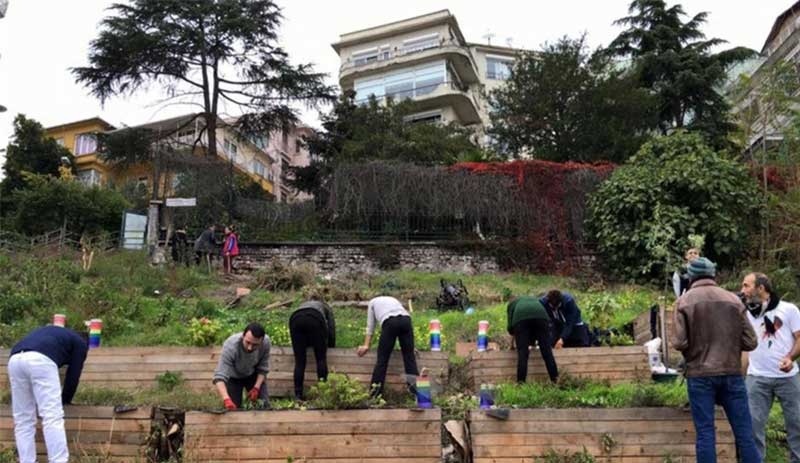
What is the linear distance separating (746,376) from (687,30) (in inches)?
1020

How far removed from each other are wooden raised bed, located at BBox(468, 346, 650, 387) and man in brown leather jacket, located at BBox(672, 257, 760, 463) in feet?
8.29

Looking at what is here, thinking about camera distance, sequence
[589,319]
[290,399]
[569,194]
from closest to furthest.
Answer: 1. [290,399]
2. [589,319]
3. [569,194]

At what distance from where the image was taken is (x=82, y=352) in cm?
622

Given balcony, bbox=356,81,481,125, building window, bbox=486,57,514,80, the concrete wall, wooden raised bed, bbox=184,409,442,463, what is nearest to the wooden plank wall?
wooden raised bed, bbox=184,409,442,463

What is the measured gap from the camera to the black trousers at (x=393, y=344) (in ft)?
24.8

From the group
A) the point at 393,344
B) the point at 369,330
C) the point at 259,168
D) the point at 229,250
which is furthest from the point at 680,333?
the point at 259,168

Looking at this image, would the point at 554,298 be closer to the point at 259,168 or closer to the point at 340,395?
the point at 340,395

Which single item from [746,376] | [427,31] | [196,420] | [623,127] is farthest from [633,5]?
[196,420]

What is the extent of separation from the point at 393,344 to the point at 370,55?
4170 cm

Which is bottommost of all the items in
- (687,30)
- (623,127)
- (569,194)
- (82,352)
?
(82,352)

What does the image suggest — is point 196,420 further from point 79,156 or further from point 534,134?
point 79,156

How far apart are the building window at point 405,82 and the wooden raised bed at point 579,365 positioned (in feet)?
111

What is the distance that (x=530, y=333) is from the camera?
7809mm

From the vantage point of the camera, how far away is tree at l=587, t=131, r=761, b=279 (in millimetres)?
16188
